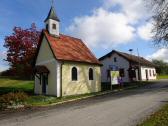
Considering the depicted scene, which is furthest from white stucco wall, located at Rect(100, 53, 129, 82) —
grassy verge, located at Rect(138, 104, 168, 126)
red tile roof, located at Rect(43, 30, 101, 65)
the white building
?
grassy verge, located at Rect(138, 104, 168, 126)

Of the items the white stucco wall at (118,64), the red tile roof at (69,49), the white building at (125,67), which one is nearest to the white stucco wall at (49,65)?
the red tile roof at (69,49)

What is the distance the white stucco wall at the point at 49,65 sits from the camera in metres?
25.0

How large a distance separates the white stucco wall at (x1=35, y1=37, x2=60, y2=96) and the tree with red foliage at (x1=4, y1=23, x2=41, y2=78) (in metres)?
13.4

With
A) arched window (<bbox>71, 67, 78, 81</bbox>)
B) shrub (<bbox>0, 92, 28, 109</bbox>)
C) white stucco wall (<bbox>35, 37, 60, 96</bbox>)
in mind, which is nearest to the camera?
shrub (<bbox>0, 92, 28, 109</bbox>)

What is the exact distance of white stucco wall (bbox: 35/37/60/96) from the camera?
985 inches

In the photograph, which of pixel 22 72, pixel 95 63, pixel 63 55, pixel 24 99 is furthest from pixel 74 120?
pixel 22 72

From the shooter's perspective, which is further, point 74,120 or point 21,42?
point 21,42

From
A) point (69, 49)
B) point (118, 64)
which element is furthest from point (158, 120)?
point (118, 64)

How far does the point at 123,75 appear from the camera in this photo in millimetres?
45125

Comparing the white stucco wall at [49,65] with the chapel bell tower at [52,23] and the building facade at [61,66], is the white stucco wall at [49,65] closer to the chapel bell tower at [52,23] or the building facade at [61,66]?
the building facade at [61,66]

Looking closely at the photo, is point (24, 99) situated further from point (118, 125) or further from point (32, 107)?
point (118, 125)

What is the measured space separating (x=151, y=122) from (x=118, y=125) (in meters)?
1.51

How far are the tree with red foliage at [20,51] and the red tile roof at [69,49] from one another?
44.4ft

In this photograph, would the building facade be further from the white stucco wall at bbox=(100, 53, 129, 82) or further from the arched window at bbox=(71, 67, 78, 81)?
the white stucco wall at bbox=(100, 53, 129, 82)
